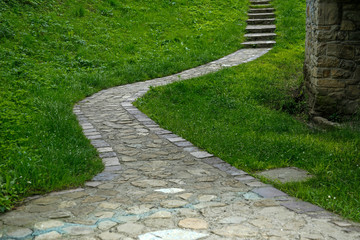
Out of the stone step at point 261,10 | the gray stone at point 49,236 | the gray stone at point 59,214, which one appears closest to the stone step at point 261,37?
the stone step at point 261,10

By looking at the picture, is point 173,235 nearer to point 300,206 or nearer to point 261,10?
point 300,206

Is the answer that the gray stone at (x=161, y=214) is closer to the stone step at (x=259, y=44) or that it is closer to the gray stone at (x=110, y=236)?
the gray stone at (x=110, y=236)

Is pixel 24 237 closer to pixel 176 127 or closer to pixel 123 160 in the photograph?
pixel 123 160

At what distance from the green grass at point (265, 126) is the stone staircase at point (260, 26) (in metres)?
1.35

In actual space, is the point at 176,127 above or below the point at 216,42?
below

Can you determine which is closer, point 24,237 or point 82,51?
point 24,237

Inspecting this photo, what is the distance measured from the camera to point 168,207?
407 cm

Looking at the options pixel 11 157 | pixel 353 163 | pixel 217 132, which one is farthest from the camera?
pixel 217 132

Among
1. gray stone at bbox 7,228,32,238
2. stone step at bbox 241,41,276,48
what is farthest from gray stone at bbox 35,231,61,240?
stone step at bbox 241,41,276,48

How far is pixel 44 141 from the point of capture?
573cm

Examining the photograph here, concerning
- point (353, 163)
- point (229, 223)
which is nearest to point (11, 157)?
point (229, 223)

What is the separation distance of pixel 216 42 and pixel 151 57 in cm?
287

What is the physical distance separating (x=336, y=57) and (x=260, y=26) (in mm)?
7566

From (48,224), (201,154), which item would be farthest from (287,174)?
(48,224)
